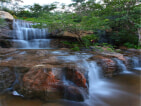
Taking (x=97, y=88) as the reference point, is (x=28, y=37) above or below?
above

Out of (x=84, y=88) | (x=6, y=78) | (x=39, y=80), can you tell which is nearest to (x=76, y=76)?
(x=84, y=88)

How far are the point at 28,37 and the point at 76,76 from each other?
6608 mm

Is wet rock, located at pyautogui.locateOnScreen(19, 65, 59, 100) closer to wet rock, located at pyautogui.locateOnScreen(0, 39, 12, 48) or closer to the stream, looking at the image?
the stream

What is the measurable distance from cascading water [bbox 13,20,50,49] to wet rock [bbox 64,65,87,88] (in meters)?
5.26

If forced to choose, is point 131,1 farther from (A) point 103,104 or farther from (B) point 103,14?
(A) point 103,104

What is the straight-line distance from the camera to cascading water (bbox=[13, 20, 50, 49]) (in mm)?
7465

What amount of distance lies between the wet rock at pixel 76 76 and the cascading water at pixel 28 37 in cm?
526

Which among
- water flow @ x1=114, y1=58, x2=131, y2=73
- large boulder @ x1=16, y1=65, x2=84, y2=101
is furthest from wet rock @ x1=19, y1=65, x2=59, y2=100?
water flow @ x1=114, y1=58, x2=131, y2=73

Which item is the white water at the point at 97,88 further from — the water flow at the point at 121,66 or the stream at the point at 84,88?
the water flow at the point at 121,66

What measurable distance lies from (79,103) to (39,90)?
1.06m

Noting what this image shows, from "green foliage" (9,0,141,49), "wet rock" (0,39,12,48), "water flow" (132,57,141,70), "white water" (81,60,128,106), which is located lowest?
"white water" (81,60,128,106)

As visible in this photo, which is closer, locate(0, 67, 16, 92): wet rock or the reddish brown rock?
the reddish brown rock

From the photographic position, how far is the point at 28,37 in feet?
27.1

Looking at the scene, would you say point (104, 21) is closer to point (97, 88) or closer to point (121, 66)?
point (121, 66)
